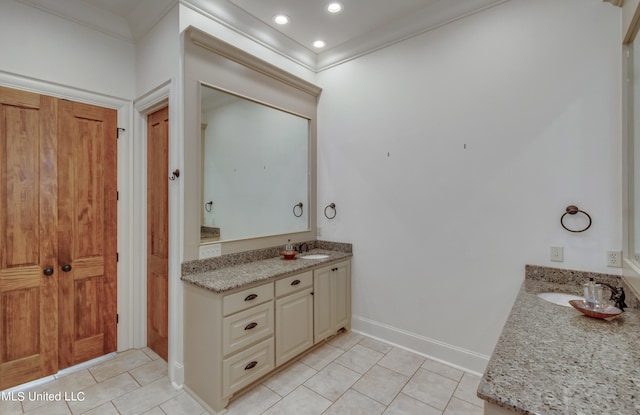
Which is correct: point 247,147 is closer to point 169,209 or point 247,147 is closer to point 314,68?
point 169,209

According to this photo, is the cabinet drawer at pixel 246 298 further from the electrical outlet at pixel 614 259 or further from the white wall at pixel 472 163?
the electrical outlet at pixel 614 259

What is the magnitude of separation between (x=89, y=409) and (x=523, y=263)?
3.30 meters

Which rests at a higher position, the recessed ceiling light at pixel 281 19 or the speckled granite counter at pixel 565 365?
the recessed ceiling light at pixel 281 19

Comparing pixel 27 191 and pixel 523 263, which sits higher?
pixel 27 191

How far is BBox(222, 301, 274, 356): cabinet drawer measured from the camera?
2.07m

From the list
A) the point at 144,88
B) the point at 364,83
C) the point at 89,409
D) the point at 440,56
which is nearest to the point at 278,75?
the point at 364,83

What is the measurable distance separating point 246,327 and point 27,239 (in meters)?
1.87

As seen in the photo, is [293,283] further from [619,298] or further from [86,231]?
[619,298]

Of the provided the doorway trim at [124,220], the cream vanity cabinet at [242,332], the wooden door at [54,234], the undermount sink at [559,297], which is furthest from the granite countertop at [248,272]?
the undermount sink at [559,297]

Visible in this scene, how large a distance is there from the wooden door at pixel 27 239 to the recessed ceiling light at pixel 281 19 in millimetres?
2019

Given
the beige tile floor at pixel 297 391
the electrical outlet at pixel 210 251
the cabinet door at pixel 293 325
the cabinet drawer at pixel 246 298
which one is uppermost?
the electrical outlet at pixel 210 251

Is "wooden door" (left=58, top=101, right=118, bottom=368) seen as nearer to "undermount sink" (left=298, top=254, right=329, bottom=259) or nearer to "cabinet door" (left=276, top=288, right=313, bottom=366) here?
"cabinet door" (left=276, top=288, right=313, bottom=366)

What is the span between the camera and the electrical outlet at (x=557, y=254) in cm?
213

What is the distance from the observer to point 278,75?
3062 millimetres
